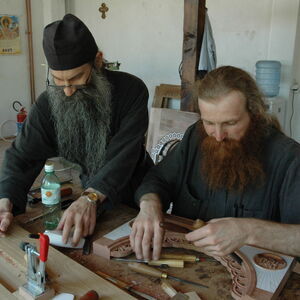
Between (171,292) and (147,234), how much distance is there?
0.92ft

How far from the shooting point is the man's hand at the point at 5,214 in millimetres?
1512

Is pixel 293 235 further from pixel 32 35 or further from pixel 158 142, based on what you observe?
pixel 32 35

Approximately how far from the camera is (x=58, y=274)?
121 cm

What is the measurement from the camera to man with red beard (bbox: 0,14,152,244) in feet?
5.64

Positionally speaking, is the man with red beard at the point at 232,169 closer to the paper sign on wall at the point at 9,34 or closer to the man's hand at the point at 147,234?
the man's hand at the point at 147,234

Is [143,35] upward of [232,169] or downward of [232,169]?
upward

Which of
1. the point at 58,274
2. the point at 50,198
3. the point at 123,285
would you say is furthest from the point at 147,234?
the point at 50,198

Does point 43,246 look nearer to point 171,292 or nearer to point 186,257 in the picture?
point 171,292

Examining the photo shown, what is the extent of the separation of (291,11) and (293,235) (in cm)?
368

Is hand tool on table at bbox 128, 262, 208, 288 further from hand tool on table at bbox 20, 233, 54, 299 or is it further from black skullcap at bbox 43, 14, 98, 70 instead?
black skullcap at bbox 43, 14, 98, 70

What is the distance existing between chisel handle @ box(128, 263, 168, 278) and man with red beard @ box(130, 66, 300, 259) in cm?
16

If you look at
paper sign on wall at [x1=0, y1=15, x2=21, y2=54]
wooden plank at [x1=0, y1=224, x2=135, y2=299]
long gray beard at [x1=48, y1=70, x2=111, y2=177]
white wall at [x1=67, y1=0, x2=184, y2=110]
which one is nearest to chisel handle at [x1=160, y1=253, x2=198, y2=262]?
wooden plank at [x1=0, y1=224, x2=135, y2=299]

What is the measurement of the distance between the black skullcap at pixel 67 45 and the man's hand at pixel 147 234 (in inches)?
30.6

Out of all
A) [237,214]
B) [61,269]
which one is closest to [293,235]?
[237,214]
